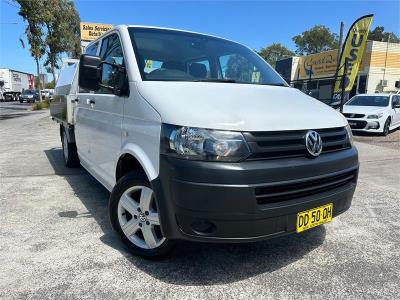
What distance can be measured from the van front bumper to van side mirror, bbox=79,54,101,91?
124cm

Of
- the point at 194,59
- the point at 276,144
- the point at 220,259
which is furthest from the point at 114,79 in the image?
the point at 220,259

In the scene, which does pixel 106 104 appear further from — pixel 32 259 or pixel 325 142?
pixel 325 142

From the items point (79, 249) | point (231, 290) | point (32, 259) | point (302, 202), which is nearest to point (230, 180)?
point (302, 202)

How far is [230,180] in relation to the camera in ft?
7.80

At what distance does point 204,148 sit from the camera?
2.43 meters

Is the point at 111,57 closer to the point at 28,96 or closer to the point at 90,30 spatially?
the point at 90,30

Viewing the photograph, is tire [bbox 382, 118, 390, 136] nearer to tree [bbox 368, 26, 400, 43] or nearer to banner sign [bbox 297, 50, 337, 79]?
banner sign [bbox 297, 50, 337, 79]

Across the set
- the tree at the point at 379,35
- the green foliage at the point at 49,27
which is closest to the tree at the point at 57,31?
the green foliage at the point at 49,27

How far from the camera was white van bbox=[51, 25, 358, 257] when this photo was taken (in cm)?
243

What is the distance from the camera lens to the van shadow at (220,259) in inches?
112

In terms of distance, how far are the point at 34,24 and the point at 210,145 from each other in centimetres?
2768

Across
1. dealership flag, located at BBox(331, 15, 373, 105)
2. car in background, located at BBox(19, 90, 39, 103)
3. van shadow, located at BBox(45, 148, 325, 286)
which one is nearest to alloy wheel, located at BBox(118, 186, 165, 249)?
van shadow, located at BBox(45, 148, 325, 286)

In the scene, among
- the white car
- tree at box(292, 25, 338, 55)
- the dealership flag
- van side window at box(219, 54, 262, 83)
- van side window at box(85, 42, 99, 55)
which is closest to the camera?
van side window at box(219, 54, 262, 83)

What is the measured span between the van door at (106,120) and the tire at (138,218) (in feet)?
1.47
